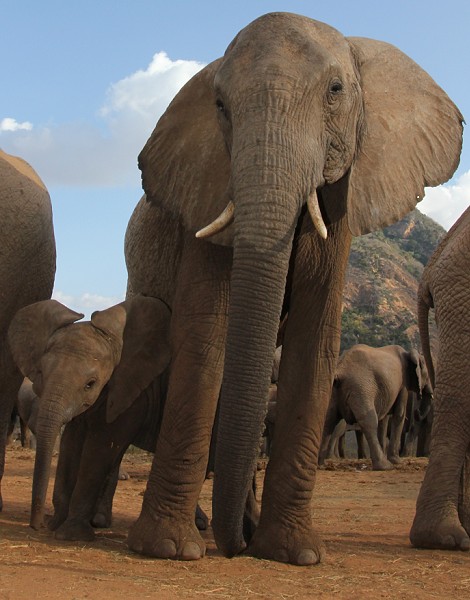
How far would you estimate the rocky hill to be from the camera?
40781 millimetres

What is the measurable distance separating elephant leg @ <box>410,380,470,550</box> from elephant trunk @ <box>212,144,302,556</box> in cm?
193

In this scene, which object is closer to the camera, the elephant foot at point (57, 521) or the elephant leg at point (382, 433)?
the elephant foot at point (57, 521)

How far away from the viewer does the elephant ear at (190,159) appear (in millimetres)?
5398

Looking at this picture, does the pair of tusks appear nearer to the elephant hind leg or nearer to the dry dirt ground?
the dry dirt ground

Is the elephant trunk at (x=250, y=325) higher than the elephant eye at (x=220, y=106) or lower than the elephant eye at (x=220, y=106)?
lower

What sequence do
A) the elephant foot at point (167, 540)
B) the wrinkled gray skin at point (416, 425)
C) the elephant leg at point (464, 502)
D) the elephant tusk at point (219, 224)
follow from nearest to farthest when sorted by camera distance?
the elephant tusk at point (219, 224) → the elephant foot at point (167, 540) → the elephant leg at point (464, 502) → the wrinkled gray skin at point (416, 425)

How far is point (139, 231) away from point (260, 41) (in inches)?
82.8

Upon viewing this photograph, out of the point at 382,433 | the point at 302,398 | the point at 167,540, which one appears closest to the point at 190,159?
the point at 302,398

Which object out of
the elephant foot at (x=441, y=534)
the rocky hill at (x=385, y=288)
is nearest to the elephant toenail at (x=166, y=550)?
the elephant foot at (x=441, y=534)

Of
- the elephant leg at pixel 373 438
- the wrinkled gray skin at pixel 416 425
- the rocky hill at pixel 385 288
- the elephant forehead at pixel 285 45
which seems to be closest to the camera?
the elephant forehead at pixel 285 45

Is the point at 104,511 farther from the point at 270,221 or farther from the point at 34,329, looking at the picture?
the point at 270,221

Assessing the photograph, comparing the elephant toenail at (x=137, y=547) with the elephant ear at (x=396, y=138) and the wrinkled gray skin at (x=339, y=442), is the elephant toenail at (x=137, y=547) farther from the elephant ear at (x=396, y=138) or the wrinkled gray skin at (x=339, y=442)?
the wrinkled gray skin at (x=339, y=442)

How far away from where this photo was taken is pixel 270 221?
4.58m

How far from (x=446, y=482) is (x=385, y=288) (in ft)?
145
